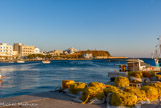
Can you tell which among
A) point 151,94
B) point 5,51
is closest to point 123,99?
point 151,94

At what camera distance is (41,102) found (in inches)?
361

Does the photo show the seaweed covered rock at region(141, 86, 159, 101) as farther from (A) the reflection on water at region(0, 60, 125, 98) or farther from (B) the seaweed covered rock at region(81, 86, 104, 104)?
(A) the reflection on water at region(0, 60, 125, 98)

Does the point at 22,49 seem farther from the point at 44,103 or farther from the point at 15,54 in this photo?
the point at 44,103

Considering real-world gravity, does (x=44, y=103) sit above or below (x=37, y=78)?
above

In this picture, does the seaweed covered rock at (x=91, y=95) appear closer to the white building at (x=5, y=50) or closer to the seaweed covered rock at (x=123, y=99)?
the seaweed covered rock at (x=123, y=99)

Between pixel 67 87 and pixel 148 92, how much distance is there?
5.67 metres

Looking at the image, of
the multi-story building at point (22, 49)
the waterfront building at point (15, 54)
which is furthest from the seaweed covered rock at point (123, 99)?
the multi-story building at point (22, 49)

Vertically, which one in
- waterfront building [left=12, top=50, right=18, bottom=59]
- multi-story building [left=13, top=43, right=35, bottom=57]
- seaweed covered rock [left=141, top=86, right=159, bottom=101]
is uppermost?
multi-story building [left=13, top=43, right=35, bottom=57]

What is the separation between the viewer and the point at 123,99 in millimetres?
7867

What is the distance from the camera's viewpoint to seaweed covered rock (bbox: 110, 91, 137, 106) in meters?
7.81

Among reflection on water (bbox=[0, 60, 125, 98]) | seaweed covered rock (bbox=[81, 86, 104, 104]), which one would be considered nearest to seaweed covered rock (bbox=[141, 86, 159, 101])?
seaweed covered rock (bbox=[81, 86, 104, 104])

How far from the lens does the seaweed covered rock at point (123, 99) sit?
25.6ft

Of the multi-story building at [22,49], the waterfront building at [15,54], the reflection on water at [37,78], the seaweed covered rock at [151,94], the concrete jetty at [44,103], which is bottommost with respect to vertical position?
the reflection on water at [37,78]

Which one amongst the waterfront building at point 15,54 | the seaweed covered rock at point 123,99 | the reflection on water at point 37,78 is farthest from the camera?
the waterfront building at point 15,54
